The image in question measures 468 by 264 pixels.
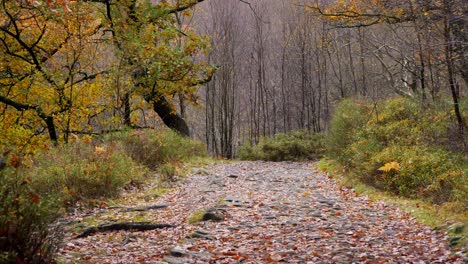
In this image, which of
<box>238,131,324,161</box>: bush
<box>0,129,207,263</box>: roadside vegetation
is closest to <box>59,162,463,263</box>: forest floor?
<box>0,129,207,263</box>: roadside vegetation

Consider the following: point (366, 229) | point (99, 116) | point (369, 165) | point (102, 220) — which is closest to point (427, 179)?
point (369, 165)

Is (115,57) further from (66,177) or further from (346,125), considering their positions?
(346,125)

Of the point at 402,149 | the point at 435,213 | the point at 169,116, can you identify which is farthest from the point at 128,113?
the point at 435,213

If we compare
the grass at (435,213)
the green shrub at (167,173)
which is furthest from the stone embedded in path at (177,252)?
the green shrub at (167,173)

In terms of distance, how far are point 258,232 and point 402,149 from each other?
492cm

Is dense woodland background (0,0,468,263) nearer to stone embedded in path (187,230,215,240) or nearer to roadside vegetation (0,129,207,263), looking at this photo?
roadside vegetation (0,129,207,263)

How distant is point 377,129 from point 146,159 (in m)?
6.36

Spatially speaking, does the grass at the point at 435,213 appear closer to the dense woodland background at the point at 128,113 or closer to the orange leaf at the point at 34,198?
the dense woodland background at the point at 128,113

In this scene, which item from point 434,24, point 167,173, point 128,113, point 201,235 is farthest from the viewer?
point 128,113

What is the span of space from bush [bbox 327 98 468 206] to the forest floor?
2.47 ft

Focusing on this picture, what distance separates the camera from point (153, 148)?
13.2 meters

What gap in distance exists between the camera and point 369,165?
10211 mm

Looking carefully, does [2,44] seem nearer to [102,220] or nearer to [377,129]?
[102,220]

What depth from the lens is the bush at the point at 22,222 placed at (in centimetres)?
377
